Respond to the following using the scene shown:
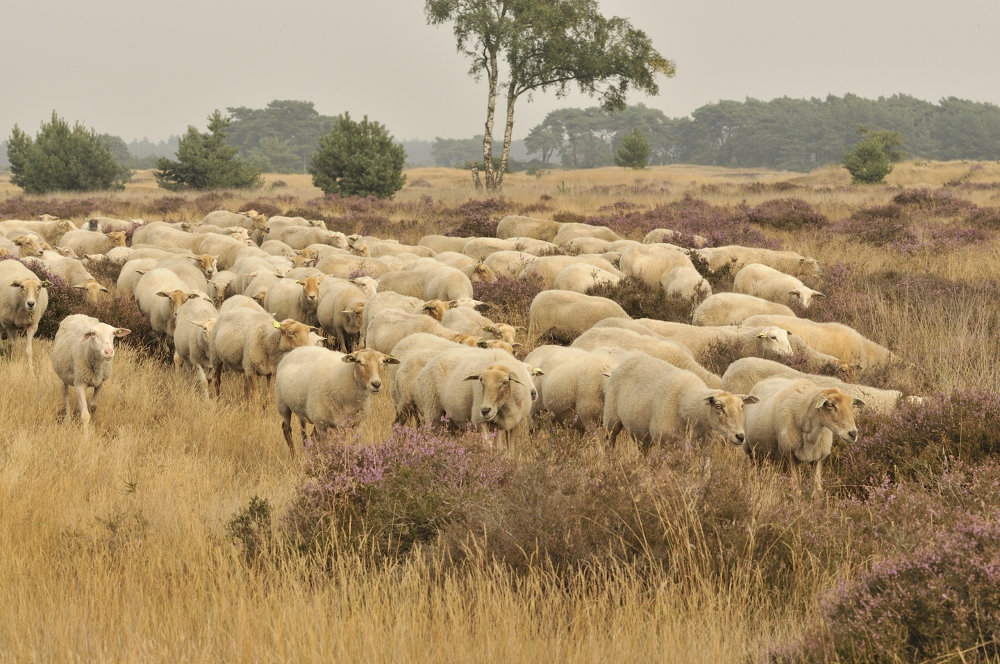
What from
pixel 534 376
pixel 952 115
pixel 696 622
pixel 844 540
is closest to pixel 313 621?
pixel 696 622

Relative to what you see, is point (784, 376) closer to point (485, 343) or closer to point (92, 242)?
point (485, 343)

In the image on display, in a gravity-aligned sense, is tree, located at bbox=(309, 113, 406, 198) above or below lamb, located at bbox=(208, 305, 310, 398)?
above

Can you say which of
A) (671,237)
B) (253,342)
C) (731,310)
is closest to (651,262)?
(731,310)

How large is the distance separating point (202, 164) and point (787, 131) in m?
107

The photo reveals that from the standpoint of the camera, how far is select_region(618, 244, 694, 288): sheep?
16625 millimetres

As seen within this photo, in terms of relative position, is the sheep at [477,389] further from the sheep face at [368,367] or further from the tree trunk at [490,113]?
the tree trunk at [490,113]

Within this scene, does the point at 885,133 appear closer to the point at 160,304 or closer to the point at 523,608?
the point at 160,304

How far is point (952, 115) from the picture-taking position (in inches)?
4998

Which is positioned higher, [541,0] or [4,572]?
[541,0]

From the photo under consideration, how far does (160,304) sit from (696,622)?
10.8 metres

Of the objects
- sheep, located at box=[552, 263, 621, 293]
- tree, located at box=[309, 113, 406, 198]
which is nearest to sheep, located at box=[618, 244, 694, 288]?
sheep, located at box=[552, 263, 621, 293]

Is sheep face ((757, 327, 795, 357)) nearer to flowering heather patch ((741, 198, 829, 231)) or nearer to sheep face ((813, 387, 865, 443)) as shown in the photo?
sheep face ((813, 387, 865, 443))

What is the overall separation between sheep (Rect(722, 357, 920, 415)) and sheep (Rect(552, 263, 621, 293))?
6.11 meters

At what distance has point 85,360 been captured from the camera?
9102mm
